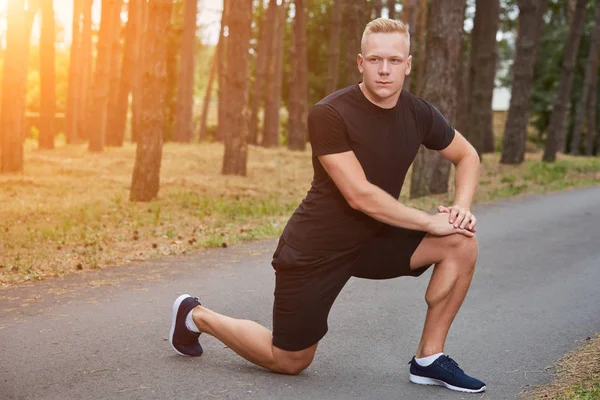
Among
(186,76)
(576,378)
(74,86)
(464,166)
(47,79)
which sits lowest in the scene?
(576,378)

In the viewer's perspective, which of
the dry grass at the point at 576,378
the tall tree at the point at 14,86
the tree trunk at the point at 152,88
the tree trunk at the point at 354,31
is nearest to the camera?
the dry grass at the point at 576,378

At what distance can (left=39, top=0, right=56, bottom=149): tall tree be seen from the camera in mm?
25688

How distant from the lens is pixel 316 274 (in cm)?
499

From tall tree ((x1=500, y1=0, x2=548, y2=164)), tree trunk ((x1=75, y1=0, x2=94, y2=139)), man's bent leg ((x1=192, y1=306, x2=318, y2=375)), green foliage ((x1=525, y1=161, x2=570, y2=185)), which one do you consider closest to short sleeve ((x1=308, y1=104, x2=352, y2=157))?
man's bent leg ((x1=192, y1=306, x2=318, y2=375))

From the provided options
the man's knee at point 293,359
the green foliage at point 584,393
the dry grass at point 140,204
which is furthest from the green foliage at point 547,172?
the man's knee at point 293,359

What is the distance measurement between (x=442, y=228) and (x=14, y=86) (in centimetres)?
1438

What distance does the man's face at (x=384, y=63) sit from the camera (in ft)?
15.9

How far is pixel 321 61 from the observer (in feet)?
168

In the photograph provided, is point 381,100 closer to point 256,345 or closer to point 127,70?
point 256,345

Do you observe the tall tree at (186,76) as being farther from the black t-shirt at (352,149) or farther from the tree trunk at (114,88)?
the black t-shirt at (352,149)

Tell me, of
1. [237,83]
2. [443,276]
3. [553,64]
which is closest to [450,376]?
[443,276]

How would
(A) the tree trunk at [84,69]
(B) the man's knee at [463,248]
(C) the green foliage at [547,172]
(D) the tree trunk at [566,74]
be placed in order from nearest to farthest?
(B) the man's knee at [463,248]
(C) the green foliage at [547,172]
(A) the tree trunk at [84,69]
(D) the tree trunk at [566,74]

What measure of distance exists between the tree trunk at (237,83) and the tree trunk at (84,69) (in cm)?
898

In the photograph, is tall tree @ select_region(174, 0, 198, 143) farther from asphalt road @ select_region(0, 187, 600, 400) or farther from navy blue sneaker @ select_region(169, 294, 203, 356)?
navy blue sneaker @ select_region(169, 294, 203, 356)
